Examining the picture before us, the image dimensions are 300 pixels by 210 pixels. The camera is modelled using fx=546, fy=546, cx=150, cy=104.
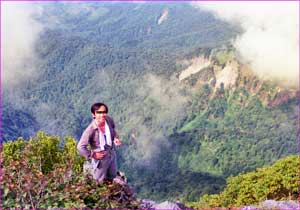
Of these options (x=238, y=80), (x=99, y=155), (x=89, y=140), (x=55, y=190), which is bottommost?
(x=55, y=190)

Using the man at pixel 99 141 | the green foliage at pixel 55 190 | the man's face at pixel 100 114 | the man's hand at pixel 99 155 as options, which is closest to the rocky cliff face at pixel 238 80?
the man at pixel 99 141

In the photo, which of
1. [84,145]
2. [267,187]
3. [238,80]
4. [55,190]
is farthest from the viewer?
[238,80]

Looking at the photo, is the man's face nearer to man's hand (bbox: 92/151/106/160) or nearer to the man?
the man

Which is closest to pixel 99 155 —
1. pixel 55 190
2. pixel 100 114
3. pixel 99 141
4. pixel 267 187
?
pixel 99 141

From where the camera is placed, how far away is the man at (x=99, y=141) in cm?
991

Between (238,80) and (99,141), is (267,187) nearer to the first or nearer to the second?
(99,141)

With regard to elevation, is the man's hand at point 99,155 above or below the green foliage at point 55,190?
above

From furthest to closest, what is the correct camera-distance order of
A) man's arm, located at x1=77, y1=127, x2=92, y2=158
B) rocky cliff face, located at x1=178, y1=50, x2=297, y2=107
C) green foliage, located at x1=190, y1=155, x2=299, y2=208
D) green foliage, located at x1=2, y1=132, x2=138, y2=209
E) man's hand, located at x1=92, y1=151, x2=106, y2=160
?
rocky cliff face, located at x1=178, y1=50, x2=297, y2=107
green foliage, located at x1=190, y1=155, x2=299, y2=208
man's hand, located at x1=92, y1=151, x2=106, y2=160
man's arm, located at x1=77, y1=127, x2=92, y2=158
green foliage, located at x1=2, y1=132, x2=138, y2=209

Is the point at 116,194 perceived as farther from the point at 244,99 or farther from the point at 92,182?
the point at 244,99

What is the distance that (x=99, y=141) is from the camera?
1007cm

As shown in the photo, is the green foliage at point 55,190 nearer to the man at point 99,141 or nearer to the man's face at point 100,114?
the man at point 99,141

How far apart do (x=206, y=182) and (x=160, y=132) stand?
63.4 meters

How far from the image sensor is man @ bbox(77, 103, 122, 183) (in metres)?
9.91

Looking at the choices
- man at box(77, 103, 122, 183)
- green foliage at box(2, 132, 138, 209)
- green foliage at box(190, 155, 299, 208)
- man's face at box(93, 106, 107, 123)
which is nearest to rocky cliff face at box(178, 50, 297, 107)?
green foliage at box(190, 155, 299, 208)
